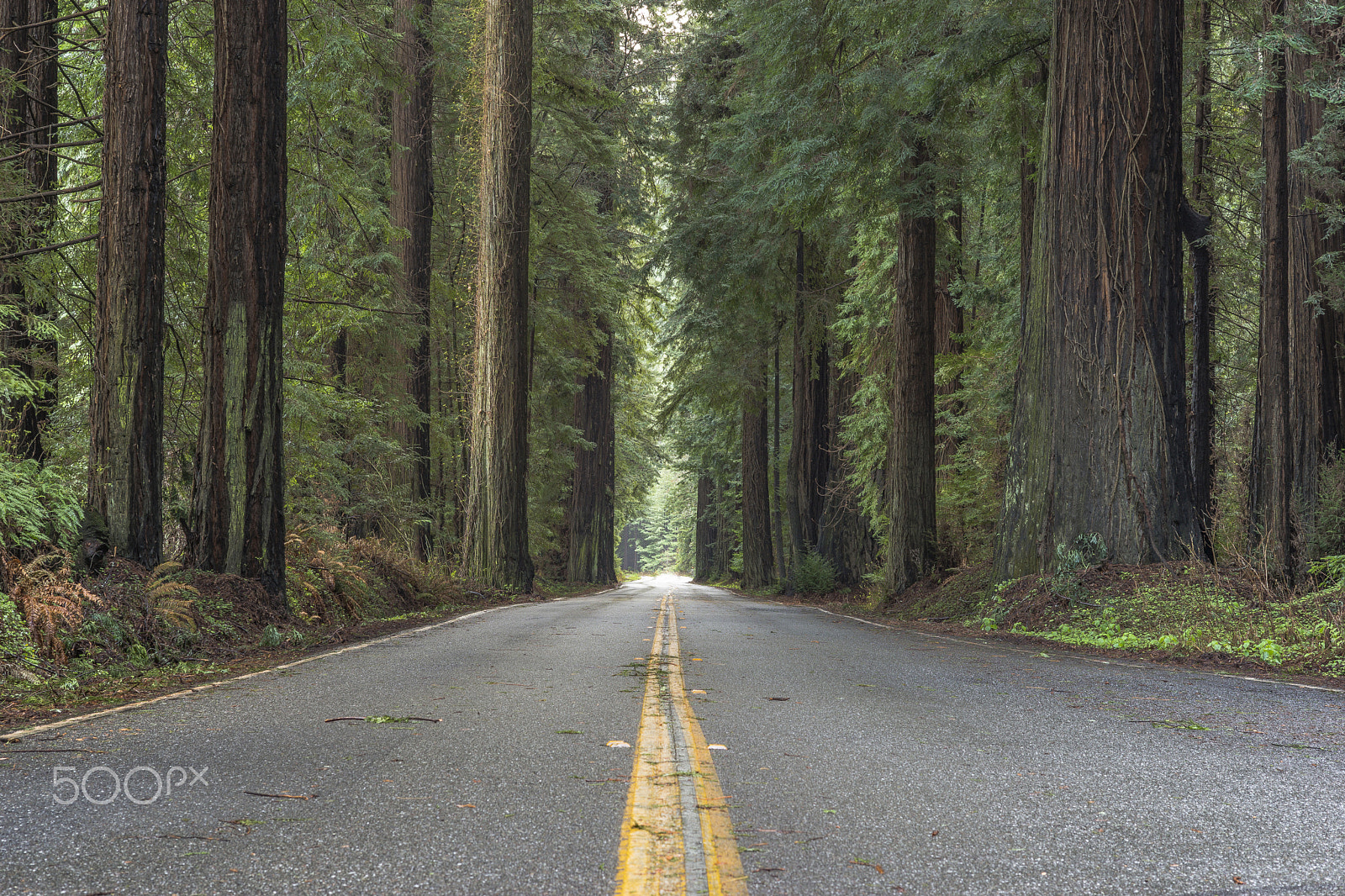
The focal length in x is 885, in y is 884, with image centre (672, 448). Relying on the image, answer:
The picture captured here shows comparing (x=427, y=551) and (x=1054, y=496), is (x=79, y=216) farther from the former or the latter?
(x=1054, y=496)

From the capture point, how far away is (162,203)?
27.2 feet

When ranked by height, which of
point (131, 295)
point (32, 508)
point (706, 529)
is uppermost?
point (131, 295)

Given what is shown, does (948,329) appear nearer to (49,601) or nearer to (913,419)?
(913,419)

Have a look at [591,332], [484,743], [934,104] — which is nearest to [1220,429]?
[934,104]

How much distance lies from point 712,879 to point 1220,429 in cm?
1974

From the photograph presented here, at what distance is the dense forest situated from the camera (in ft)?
30.1

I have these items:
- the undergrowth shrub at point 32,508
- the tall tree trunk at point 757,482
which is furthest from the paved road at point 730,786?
the tall tree trunk at point 757,482

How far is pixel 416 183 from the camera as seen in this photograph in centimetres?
1833

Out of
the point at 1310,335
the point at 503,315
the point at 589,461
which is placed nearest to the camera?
the point at 1310,335

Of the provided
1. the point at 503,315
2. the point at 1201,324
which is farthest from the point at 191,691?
the point at 1201,324

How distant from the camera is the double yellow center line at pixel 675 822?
2.41m

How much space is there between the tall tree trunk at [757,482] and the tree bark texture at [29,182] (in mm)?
18632

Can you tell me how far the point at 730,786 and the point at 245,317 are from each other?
7992mm

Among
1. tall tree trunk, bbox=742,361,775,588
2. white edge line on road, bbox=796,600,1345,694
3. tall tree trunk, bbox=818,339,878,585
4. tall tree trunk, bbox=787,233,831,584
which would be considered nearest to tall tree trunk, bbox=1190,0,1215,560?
white edge line on road, bbox=796,600,1345,694
